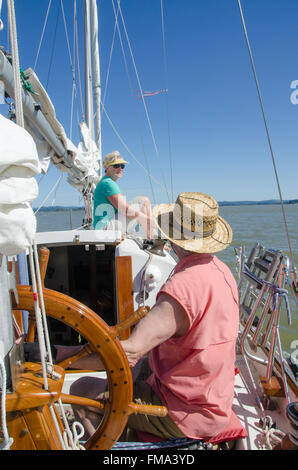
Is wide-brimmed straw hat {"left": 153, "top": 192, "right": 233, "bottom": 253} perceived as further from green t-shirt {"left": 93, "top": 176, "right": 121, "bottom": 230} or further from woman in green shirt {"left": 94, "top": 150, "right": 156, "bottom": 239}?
green t-shirt {"left": 93, "top": 176, "right": 121, "bottom": 230}

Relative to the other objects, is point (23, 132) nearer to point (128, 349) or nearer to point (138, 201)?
point (128, 349)

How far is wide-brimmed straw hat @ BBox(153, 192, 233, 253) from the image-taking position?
124cm

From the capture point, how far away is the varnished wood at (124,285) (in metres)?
2.18

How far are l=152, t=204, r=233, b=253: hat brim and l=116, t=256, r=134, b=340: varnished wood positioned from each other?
0.76 m

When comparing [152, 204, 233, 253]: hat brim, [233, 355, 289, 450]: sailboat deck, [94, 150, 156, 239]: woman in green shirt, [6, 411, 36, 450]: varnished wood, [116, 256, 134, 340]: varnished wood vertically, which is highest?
[94, 150, 156, 239]: woman in green shirt

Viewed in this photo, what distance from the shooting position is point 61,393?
974 mm

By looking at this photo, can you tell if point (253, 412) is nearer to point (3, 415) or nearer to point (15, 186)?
point (3, 415)

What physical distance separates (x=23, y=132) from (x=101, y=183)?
2.26 m

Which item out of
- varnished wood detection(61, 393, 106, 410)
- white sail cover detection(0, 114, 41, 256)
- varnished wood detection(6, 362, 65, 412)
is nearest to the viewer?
white sail cover detection(0, 114, 41, 256)

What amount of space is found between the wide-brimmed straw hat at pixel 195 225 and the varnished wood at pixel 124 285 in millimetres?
895

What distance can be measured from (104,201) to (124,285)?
3.58 feet

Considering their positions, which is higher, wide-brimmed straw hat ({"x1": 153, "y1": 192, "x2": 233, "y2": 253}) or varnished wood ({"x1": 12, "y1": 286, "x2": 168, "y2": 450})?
wide-brimmed straw hat ({"x1": 153, "y1": 192, "x2": 233, "y2": 253})

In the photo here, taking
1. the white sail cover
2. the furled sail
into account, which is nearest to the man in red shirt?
the white sail cover

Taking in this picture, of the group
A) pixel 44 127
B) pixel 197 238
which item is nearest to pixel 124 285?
pixel 197 238
